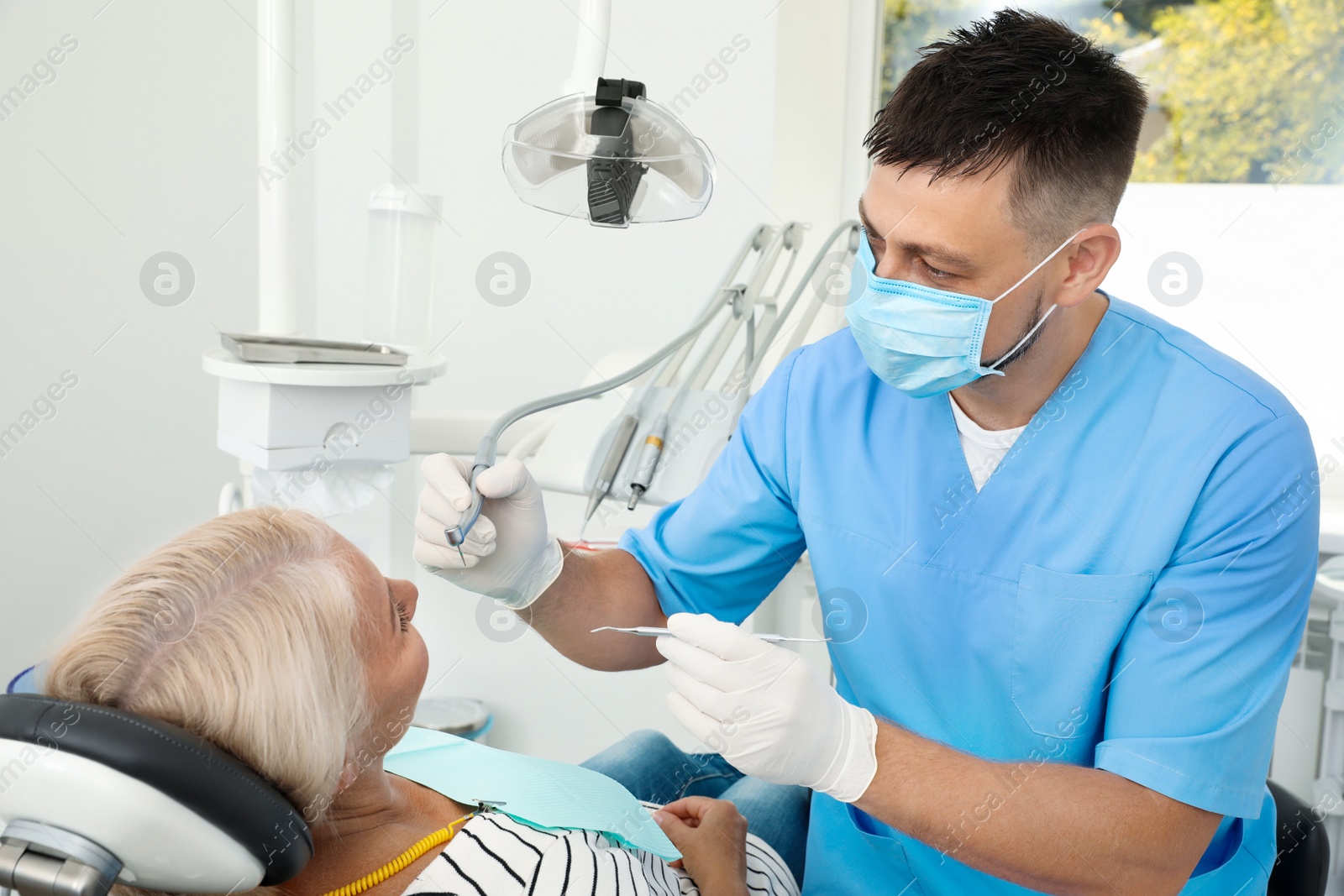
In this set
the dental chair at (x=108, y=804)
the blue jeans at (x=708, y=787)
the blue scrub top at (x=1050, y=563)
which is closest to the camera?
the dental chair at (x=108, y=804)

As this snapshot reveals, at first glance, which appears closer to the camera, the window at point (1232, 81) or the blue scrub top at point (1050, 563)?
the blue scrub top at point (1050, 563)

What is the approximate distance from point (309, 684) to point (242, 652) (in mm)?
61

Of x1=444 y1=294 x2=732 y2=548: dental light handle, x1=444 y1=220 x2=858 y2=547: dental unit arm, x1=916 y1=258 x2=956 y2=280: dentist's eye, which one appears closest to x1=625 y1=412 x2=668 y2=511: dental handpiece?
x1=444 y1=220 x2=858 y2=547: dental unit arm

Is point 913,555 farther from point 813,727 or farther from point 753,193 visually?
point 753,193

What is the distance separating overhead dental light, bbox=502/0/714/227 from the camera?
3.74 ft

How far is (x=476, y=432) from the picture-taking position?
2072mm

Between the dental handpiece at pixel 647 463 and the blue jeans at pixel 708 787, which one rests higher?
the dental handpiece at pixel 647 463

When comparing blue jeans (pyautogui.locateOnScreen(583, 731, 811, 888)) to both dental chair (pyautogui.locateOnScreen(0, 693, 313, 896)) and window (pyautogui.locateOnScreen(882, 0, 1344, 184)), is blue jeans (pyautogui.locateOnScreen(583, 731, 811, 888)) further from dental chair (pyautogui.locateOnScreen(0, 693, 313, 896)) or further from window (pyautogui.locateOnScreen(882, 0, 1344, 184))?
window (pyautogui.locateOnScreen(882, 0, 1344, 184))

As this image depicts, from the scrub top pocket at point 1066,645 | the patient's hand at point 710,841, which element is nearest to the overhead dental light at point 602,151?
the scrub top pocket at point 1066,645

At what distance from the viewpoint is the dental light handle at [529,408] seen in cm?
111

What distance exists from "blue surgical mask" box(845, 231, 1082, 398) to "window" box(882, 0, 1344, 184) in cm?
125

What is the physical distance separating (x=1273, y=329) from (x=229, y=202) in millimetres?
2333

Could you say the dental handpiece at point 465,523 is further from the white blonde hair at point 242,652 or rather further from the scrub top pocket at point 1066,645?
the scrub top pocket at point 1066,645

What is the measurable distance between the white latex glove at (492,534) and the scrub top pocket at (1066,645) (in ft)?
1.81
